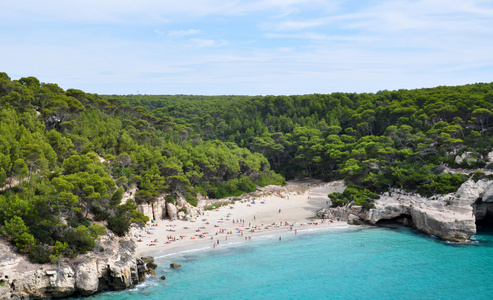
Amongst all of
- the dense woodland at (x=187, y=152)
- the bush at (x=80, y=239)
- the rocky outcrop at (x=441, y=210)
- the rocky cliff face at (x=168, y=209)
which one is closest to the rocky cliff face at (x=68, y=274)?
the bush at (x=80, y=239)

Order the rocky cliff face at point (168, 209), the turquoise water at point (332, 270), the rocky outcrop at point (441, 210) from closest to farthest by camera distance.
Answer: the turquoise water at point (332, 270)
the rocky outcrop at point (441, 210)
the rocky cliff face at point (168, 209)

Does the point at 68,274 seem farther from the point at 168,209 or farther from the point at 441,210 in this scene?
the point at 441,210

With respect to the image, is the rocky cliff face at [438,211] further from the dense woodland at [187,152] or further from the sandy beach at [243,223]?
the sandy beach at [243,223]

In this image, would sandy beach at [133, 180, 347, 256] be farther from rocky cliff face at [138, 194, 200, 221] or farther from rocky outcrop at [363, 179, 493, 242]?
rocky outcrop at [363, 179, 493, 242]

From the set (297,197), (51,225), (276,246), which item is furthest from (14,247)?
(297,197)

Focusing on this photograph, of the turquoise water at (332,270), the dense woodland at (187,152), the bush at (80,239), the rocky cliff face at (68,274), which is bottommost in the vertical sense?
the turquoise water at (332,270)
